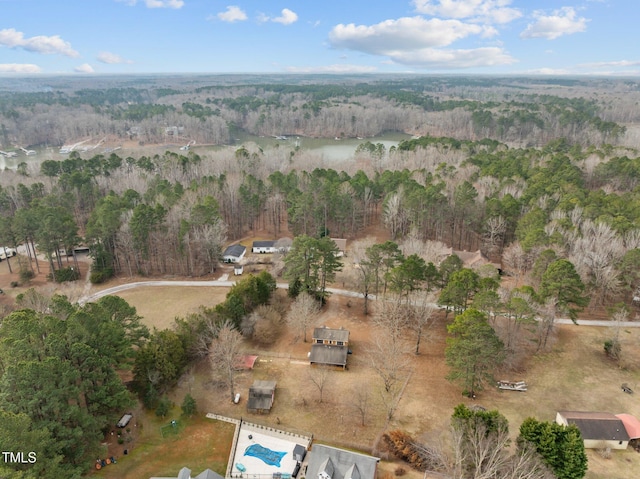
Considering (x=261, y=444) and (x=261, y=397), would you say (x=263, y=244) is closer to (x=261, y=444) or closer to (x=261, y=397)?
(x=261, y=397)

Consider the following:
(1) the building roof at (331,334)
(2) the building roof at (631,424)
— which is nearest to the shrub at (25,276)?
(1) the building roof at (331,334)

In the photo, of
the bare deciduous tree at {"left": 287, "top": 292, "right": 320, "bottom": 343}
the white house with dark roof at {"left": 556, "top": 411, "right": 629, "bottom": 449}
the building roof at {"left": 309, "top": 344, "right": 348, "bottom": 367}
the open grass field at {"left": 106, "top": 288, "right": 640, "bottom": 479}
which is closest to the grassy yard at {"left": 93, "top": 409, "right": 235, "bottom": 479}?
the open grass field at {"left": 106, "top": 288, "right": 640, "bottom": 479}

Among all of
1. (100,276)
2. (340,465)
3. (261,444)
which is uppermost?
(100,276)

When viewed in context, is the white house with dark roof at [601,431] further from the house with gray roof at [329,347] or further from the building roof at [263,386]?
the building roof at [263,386]

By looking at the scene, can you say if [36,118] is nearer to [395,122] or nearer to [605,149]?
[395,122]

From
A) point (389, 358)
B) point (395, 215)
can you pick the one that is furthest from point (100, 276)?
point (395, 215)

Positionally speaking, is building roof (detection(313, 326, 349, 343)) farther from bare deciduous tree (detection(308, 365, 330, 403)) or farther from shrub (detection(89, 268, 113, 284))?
shrub (detection(89, 268, 113, 284))
